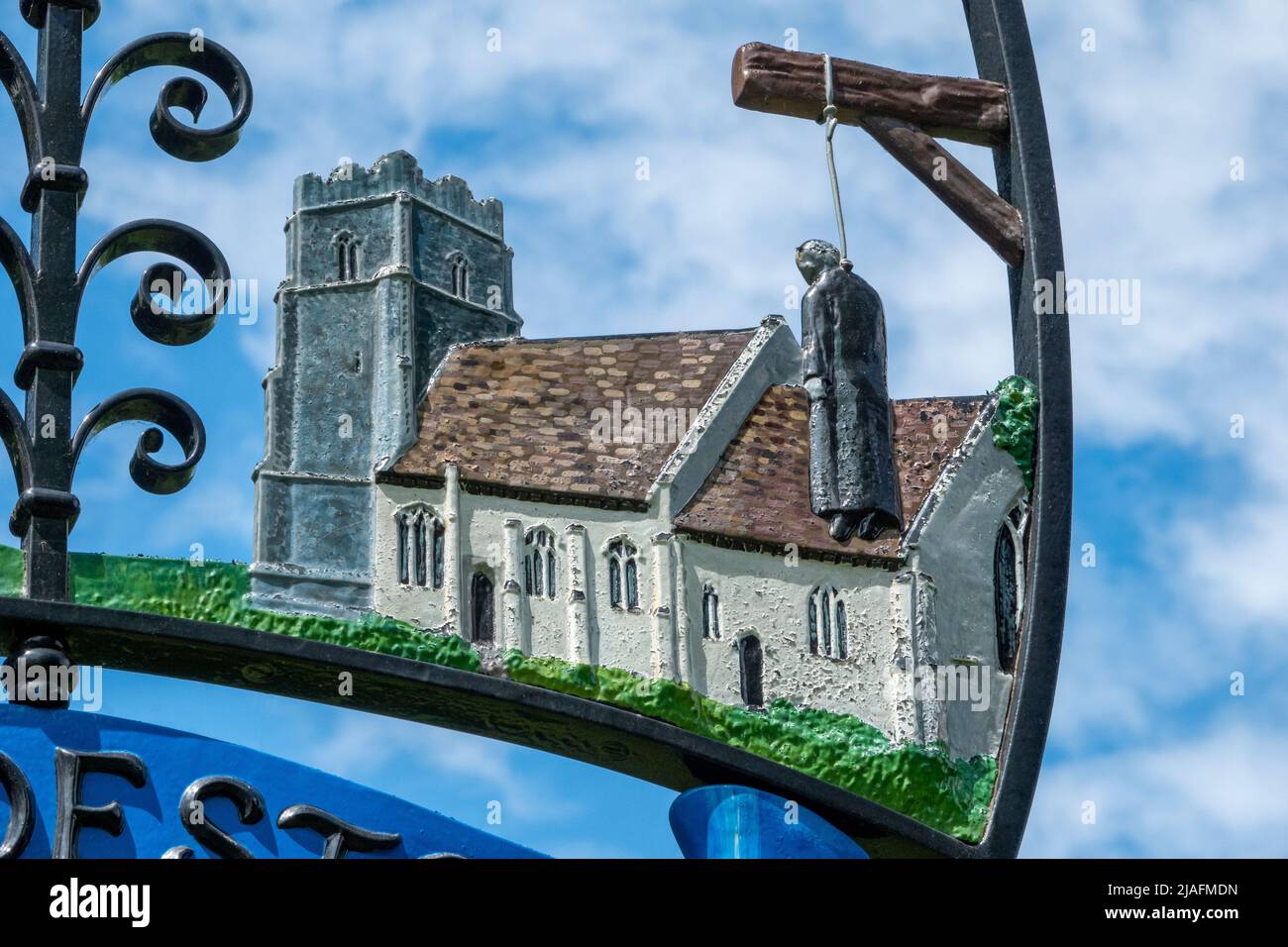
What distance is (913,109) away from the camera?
10.4 m

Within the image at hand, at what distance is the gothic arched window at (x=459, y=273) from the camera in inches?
398

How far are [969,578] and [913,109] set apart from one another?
6.78ft

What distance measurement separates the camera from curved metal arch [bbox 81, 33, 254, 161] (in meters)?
9.35

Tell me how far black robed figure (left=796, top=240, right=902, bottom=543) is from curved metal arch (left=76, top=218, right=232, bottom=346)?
2.45m

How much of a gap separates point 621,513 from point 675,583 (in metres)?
0.39

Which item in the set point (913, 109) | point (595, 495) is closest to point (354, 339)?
point (595, 495)

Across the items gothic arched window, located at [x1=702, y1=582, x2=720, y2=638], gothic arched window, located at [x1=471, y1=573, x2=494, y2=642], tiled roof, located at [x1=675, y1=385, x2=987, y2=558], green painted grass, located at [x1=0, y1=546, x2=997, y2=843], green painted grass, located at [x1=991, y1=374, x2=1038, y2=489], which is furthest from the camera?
green painted grass, located at [x1=991, y1=374, x2=1038, y2=489]

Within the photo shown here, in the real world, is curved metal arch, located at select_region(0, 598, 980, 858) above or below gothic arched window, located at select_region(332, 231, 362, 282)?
below

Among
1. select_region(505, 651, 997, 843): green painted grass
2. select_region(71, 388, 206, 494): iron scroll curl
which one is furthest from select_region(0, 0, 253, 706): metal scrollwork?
select_region(505, 651, 997, 843): green painted grass

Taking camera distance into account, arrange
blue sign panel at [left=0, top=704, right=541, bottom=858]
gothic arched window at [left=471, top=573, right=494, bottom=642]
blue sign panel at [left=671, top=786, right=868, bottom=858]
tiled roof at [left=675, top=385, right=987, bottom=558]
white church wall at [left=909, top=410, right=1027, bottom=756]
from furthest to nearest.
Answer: tiled roof at [left=675, top=385, right=987, bottom=558], white church wall at [left=909, top=410, right=1027, bottom=756], blue sign panel at [left=671, top=786, right=868, bottom=858], gothic arched window at [left=471, top=573, right=494, bottom=642], blue sign panel at [left=0, top=704, right=541, bottom=858]

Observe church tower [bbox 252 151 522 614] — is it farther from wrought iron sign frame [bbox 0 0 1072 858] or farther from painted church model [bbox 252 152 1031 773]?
wrought iron sign frame [bbox 0 0 1072 858]

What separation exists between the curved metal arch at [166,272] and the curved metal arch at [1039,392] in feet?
10.9

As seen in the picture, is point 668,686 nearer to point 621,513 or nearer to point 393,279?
point 621,513

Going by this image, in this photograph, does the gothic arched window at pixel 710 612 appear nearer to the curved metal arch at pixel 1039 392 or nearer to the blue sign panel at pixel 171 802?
the curved metal arch at pixel 1039 392
